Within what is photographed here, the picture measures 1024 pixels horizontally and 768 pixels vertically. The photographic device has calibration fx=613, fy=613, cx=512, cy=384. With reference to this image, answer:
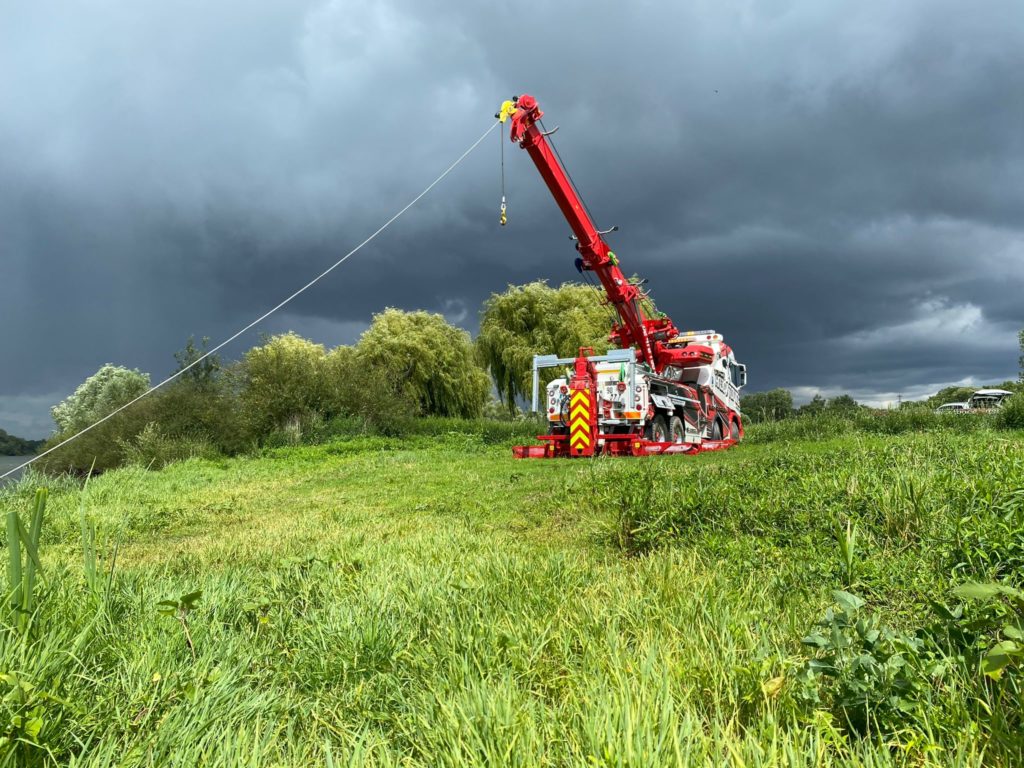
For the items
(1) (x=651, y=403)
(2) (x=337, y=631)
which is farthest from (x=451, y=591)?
(1) (x=651, y=403)

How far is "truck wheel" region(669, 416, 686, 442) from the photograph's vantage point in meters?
16.1

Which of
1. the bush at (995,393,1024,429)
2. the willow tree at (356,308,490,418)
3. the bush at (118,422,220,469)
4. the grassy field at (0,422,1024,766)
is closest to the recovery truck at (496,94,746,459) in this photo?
the bush at (995,393,1024,429)

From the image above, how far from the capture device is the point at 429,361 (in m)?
35.8

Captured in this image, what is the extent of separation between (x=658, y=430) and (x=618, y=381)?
6.73 ft

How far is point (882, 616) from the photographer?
9.64 ft

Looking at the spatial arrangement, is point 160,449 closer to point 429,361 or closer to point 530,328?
point 429,361

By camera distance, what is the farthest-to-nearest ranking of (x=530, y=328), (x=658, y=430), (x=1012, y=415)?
(x=530, y=328)
(x=658, y=430)
(x=1012, y=415)

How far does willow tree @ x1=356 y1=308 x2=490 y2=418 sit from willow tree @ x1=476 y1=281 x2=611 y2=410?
1460 millimetres

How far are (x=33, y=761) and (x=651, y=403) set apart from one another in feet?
45.5

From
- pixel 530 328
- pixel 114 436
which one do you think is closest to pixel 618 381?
pixel 114 436

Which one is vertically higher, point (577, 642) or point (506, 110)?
point (506, 110)

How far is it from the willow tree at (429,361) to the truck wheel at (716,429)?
19437 millimetres

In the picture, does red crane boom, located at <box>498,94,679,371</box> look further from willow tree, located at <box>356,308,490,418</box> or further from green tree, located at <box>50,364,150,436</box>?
green tree, located at <box>50,364,150,436</box>

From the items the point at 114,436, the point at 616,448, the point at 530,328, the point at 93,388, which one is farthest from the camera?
the point at 93,388
